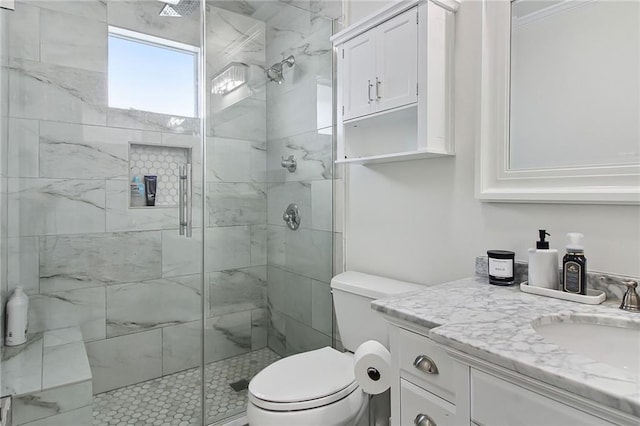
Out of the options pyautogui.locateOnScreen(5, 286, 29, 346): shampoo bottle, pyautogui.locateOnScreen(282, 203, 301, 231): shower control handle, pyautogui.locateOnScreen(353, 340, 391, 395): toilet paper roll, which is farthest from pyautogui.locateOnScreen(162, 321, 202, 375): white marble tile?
pyautogui.locateOnScreen(353, 340, 391, 395): toilet paper roll

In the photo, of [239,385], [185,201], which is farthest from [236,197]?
[239,385]

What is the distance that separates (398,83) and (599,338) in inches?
42.1

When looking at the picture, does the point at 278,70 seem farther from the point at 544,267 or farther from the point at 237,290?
the point at 544,267

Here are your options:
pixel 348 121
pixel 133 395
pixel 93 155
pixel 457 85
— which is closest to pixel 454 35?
pixel 457 85

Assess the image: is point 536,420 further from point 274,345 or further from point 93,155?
point 93,155

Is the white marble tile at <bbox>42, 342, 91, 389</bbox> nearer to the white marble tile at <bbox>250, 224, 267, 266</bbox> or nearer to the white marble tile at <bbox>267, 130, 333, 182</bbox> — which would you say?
the white marble tile at <bbox>250, 224, 267, 266</bbox>

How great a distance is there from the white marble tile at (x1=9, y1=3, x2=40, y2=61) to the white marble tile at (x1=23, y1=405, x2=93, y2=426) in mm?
1825

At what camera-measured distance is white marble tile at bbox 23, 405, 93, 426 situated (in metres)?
1.58

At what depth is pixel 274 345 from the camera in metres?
2.24

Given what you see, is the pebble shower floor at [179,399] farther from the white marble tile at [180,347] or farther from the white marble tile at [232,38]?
the white marble tile at [232,38]

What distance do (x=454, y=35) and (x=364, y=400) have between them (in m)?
1.46

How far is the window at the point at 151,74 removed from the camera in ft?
7.45

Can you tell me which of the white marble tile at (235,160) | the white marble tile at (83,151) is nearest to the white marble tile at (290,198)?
the white marble tile at (235,160)

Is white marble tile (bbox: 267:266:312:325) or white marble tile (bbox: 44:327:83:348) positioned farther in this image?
white marble tile (bbox: 267:266:312:325)
